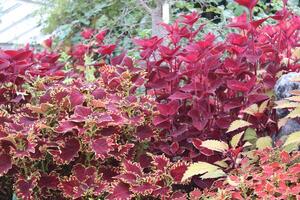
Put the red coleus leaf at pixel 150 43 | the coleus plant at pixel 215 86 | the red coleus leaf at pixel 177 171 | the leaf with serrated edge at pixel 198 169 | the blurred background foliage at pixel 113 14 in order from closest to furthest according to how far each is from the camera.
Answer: the leaf with serrated edge at pixel 198 169
the red coleus leaf at pixel 177 171
the coleus plant at pixel 215 86
the red coleus leaf at pixel 150 43
the blurred background foliage at pixel 113 14

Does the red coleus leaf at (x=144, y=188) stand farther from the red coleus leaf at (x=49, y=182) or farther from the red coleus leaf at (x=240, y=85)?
the red coleus leaf at (x=240, y=85)

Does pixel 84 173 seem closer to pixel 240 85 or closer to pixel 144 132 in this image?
pixel 144 132

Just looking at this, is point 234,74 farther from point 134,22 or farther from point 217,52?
point 134,22

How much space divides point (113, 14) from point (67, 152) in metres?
3.02

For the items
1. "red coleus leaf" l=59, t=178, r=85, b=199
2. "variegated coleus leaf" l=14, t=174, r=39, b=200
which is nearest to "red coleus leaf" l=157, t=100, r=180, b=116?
"red coleus leaf" l=59, t=178, r=85, b=199

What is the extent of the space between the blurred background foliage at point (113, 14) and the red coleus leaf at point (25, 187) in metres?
2.43

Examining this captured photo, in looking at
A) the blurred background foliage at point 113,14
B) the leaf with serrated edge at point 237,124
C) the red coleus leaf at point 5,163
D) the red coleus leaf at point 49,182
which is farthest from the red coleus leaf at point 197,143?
the blurred background foliage at point 113,14

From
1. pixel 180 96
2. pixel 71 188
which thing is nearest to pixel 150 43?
pixel 180 96

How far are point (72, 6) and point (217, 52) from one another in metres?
3.24

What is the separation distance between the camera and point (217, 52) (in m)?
2.11

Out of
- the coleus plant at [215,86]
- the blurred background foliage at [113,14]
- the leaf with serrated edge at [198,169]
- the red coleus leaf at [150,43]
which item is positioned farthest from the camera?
the blurred background foliage at [113,14]

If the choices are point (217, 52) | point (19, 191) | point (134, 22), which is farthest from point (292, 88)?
point (134, 22)

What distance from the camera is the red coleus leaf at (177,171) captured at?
190 centimetres

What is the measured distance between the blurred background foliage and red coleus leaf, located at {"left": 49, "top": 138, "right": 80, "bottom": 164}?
7.81 feet
